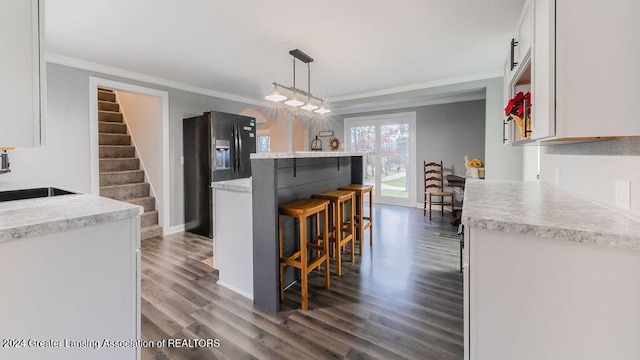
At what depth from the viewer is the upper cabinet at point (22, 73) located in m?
0.97

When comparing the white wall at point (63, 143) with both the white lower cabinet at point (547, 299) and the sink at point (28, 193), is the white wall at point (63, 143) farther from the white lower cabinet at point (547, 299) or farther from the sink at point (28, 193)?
the white lower cabinet at point (547, 299)

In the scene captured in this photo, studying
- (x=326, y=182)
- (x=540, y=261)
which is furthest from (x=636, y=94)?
(x=326, y=182)

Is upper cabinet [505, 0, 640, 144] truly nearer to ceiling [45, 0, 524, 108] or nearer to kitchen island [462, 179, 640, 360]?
kitchen island [462, 179, 640, 360]

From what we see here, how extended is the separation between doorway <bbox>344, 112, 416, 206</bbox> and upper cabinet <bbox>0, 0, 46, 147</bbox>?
18.3ft

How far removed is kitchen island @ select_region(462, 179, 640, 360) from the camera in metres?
0.85

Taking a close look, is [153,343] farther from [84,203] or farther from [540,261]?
[540,261]

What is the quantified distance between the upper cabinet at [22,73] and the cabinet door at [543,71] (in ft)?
6.52

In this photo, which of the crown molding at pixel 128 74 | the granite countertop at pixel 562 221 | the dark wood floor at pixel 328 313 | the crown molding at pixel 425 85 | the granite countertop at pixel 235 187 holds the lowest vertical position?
the dark wood floor at pixel 328 313

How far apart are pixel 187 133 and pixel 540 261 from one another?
4.53 meters

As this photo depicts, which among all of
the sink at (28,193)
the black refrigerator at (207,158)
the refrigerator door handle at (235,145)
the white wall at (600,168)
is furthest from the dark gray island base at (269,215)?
the refrigerator door handle at (235,145)

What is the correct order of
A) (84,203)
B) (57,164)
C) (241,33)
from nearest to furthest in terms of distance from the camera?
(84,203), (241,33), (57,164)

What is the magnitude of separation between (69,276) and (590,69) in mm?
2103

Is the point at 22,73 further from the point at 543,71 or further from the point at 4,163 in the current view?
the point at 4,163

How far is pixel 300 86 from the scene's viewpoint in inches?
178
